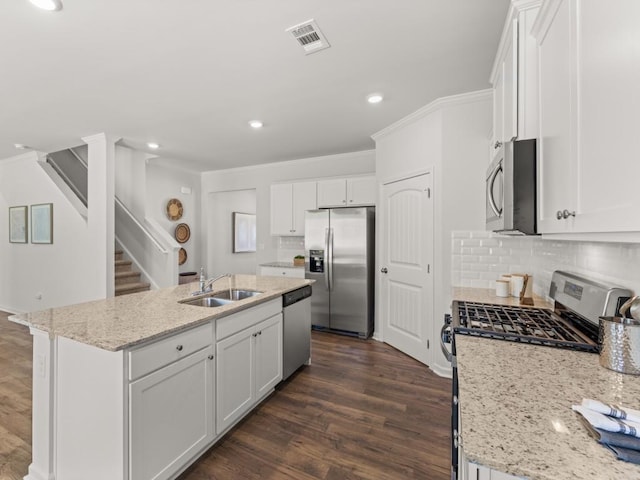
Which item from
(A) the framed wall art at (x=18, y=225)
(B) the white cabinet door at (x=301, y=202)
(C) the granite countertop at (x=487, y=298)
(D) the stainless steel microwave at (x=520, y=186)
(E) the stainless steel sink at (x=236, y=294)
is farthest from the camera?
(A) the framed wall art at (x=18, y=225)

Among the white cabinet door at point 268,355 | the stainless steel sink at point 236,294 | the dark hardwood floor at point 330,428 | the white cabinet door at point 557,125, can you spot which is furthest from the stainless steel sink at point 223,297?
the white cabinet door at point 557,125

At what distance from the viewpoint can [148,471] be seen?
1.47 metres

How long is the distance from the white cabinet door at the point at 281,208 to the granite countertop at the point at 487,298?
9.52 ft

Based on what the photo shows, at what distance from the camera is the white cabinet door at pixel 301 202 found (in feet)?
15.1

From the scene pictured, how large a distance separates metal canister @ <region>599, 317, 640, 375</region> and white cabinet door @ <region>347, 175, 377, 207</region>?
3.19 metres

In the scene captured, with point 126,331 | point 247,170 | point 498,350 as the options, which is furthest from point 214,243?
point 498,350

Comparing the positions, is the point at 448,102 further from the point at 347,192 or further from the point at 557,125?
the point at 557,125

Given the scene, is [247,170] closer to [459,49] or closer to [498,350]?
[459,49]

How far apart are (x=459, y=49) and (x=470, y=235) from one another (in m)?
1.52

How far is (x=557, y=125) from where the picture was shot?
3.65 feet

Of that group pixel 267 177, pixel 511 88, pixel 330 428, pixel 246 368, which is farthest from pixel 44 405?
pixel 267 177

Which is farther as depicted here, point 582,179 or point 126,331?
point 126,331

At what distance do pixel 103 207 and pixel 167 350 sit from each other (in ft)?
10.4

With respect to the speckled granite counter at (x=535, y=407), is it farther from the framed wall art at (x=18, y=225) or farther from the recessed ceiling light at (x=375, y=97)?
the framed wall art at (x=18, y=225)
